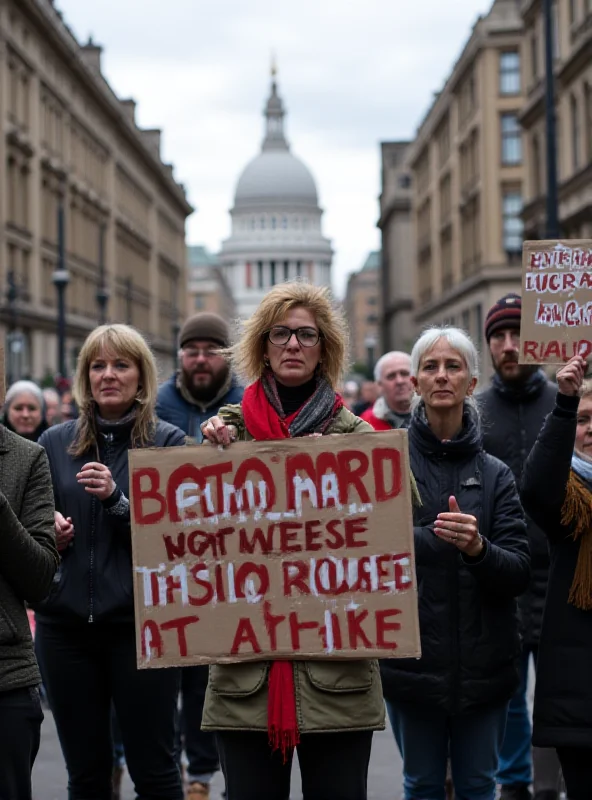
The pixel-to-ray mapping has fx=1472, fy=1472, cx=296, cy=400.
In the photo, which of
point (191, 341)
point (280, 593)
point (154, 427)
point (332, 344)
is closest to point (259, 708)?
point (280, 593)

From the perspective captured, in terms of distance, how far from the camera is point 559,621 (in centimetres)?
454

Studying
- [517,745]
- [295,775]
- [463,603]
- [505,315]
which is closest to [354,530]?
[463,603]

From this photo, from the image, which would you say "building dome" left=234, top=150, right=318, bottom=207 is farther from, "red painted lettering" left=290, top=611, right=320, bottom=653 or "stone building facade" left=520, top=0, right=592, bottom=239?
"red painted lettering" left=290, top=611, right=320, bottom=653

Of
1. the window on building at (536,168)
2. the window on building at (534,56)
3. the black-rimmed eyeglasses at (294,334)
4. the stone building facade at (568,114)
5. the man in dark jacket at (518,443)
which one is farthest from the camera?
the window on building at (536,168)

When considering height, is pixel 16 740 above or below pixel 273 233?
below

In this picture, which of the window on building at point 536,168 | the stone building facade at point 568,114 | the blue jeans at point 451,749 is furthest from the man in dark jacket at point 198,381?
the window on building at point 536,168

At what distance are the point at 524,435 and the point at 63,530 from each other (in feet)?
7.41

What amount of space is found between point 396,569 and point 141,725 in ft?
4.65

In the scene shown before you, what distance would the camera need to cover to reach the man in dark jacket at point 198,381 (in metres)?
7.14

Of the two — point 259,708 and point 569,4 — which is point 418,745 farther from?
point 569,4

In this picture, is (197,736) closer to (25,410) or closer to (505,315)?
(505,315)

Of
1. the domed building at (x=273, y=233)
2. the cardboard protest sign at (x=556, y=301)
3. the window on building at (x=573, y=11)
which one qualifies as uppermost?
the domed building at (x=273, y=233)

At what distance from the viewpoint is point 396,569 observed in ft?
13.4

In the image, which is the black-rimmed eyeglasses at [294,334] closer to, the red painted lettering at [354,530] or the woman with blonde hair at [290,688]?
the woman with blonde hair at [290,688]
